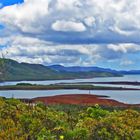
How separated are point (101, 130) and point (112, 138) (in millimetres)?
328

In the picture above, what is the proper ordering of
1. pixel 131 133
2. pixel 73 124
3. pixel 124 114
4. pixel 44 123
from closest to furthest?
pixel 131 133, pixel 124 114, pixel 44 123, pixel 73 124

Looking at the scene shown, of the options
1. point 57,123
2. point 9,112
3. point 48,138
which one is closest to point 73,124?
point 57,123

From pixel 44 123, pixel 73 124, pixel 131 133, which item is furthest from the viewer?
pixel 73 124

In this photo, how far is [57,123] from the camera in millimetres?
12703

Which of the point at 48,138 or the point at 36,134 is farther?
the point at 36,134

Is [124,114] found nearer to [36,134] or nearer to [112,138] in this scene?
[112,138]

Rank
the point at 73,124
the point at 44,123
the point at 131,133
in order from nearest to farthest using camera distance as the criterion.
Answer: the point at 131,133 → the point at 44,123 → the point at 73,124

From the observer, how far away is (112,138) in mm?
10539

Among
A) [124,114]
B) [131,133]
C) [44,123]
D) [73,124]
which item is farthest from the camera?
[73,124]

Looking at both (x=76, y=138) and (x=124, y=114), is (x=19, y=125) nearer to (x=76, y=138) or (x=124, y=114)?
(x=76, y=138)

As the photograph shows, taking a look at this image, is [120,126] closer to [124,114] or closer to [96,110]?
[124,114]

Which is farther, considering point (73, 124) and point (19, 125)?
point (73, 124)

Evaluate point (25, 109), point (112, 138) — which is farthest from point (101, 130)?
point (25, 109)

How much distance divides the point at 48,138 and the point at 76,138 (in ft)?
2.38
